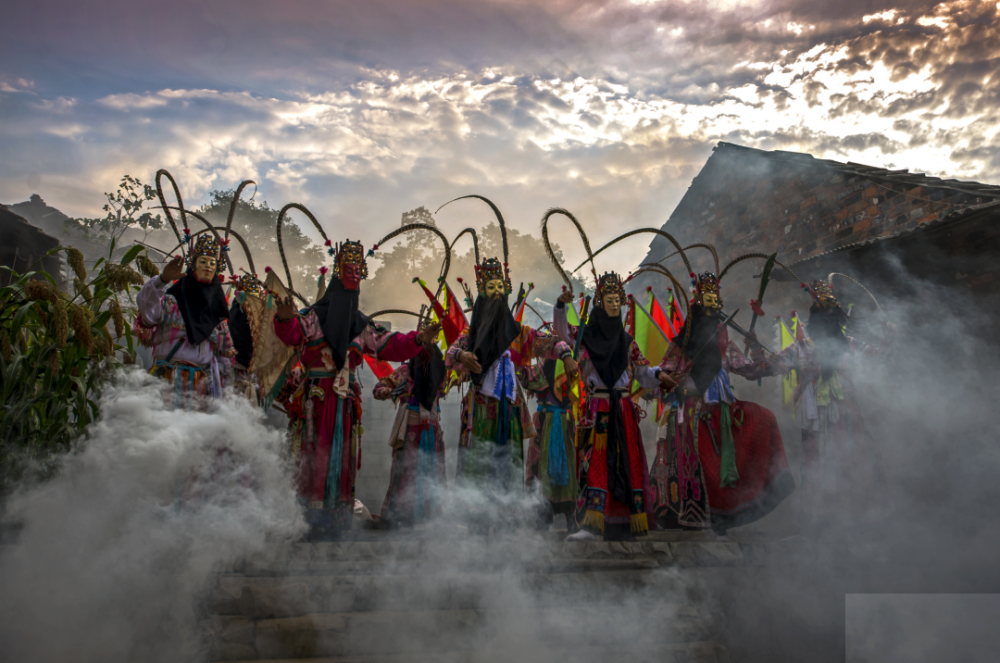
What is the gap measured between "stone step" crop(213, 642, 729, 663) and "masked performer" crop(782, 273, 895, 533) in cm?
254

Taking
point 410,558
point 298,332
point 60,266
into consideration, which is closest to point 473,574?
point 410,558

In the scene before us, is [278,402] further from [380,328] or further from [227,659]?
[227,659]

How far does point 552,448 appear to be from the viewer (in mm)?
5820

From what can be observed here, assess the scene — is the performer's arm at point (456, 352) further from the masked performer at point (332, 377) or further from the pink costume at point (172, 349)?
the pink costume at point (172, 349)

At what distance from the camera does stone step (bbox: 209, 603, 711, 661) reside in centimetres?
332

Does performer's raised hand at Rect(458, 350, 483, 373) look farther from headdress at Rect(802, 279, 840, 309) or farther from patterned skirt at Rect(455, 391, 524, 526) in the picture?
headdress at Rect(802, 279, 840, 309)

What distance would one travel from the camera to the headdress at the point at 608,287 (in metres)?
5.63

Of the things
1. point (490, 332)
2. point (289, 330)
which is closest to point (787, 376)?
point (490, 332)

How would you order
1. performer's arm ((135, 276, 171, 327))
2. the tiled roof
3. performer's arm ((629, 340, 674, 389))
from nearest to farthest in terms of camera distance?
performer's arm ((135, 276, 171, 327)) < performer's arm ((629, 340, 674, 389)) < the tiled roof

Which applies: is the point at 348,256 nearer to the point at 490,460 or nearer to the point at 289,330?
the point at 289,330

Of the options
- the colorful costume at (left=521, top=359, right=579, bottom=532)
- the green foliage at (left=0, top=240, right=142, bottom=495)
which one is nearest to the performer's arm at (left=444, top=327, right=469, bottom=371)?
the colorful costume at (left=521, top=359, right=579, bottom=532)

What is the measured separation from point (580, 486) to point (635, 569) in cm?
103

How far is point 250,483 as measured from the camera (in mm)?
4555

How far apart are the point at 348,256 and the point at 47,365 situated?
225 cm
